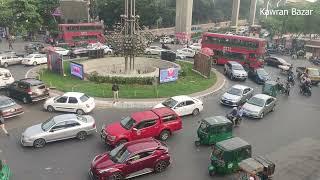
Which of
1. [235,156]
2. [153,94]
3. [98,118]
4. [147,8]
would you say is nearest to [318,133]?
[235,156]

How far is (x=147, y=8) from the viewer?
72.5m

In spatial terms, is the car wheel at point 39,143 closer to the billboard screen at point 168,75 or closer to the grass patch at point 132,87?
Result: the grass patch at point 132,87

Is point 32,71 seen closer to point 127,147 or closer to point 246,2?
point 127,147

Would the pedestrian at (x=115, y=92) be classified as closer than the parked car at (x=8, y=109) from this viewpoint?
No

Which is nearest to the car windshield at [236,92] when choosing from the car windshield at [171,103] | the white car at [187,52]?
the car windshield at [171,103]

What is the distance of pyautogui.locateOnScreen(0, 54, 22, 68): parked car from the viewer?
131 feet

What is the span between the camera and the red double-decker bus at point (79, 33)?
56969 millimetres

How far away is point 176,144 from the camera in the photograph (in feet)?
69.8

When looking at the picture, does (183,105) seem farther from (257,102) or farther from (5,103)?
(5,103)

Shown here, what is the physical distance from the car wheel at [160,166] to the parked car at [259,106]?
10677 mm

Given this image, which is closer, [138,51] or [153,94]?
[153,94]

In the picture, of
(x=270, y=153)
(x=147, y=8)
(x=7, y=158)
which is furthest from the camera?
(x=147, y=8)

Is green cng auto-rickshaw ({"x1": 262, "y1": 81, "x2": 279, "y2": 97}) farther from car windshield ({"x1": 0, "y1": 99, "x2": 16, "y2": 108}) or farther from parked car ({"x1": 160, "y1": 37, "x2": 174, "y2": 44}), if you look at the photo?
parked car ({"x1": 160, "y1": 37, "x2": 174, "y2": 44})

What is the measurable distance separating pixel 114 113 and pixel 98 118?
1464mm
